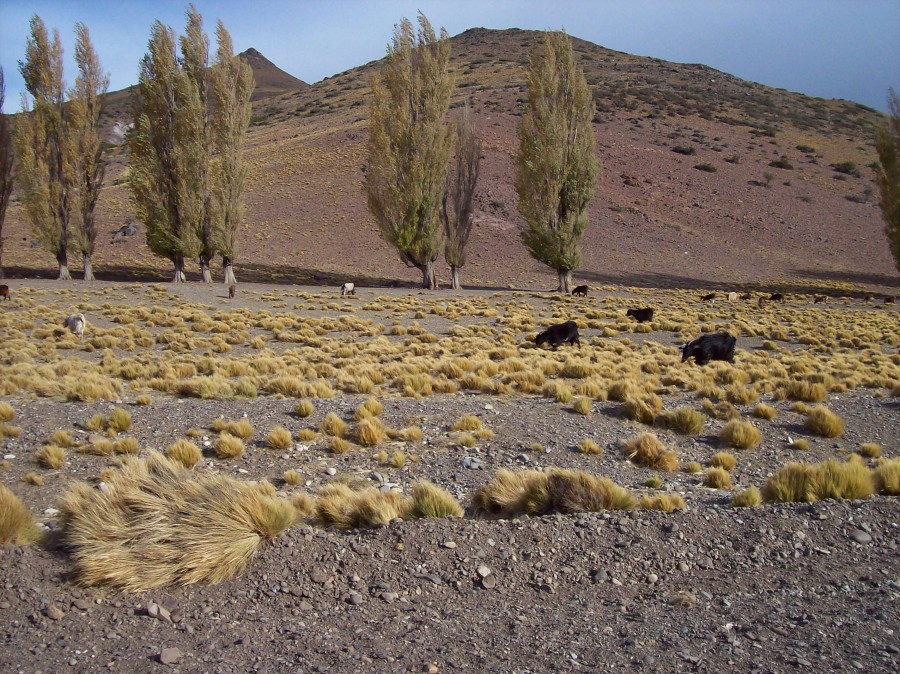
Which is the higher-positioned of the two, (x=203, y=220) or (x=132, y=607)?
(x=203, y=220)

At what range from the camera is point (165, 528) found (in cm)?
440

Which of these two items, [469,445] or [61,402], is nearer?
[469,445]

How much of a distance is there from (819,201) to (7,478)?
67.1m

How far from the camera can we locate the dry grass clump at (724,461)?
8.16 meters

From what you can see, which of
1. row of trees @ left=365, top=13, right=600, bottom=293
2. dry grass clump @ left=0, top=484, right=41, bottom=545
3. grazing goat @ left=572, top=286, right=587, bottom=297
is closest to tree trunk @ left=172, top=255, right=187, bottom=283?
row of trees @ left=365, top=13, right=600, bottom=293

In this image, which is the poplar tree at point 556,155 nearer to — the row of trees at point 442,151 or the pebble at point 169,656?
the row of trees at point 442,151

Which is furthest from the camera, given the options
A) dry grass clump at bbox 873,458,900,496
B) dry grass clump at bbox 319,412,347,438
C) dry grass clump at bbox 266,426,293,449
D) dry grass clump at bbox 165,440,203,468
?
dry grass clump at bbox 319,412,347,438

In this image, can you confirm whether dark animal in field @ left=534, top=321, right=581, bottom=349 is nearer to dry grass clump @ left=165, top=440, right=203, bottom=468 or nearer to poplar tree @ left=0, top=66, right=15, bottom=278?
dry grass clump @ left=165, top=440, right=203, bottom=468

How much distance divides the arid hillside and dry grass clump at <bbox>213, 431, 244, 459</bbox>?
1260 inches

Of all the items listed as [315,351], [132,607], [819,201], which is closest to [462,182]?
[315,351]

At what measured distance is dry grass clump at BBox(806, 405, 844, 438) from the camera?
31.7 ft

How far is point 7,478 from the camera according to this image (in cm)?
704

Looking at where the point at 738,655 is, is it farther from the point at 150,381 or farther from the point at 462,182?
the point at 462,182

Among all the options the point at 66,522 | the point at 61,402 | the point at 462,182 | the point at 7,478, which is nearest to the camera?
the point at 66,522
